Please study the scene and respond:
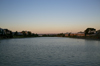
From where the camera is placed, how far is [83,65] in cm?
1341

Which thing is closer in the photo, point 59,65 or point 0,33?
point 59,65

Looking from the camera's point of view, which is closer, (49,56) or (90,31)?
(49,56)

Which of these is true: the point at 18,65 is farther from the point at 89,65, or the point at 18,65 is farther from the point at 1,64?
the point at 89,65

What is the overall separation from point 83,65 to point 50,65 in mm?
4110

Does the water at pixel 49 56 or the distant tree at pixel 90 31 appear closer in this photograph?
the water at pixel 49 56

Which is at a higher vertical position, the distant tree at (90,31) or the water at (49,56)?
the distant tree at (90,31)

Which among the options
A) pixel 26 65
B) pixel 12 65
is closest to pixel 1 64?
pixel 12 65

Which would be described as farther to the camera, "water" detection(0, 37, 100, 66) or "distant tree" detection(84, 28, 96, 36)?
"distant tree" detection(84, 28, 96, 36)

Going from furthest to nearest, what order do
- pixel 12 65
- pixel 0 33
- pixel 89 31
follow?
1. pixel 89 31
2. pixel 0 33
3. pixel 12 65

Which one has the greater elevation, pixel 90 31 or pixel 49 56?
pixel 90 31

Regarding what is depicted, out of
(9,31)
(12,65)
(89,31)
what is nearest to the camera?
(12,65)

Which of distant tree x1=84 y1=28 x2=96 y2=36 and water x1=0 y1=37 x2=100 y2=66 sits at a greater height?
distant tree x1=84 y1=28 x2=96 y2=36

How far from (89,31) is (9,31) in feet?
317

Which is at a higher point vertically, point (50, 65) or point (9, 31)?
point (9, 31)
